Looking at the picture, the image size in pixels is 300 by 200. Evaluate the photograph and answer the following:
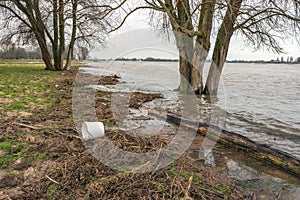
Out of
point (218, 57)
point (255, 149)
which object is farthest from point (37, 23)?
point (255, 149)

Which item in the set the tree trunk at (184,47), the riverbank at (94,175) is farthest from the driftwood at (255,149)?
the tree trunk at (184,47)

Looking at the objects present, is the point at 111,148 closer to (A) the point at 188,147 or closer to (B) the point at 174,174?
(B) the point at 174,174

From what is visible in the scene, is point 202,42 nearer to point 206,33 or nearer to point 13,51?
point 206,33

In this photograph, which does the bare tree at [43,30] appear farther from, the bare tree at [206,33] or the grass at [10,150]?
the grass at [10,150]

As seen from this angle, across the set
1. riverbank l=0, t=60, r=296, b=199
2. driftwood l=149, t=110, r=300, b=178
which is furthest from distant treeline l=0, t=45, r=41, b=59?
driftwood l=149, t=110, r=300, b=178

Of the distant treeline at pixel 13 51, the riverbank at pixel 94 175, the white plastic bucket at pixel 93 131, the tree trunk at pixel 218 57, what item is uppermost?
the distant treeline at pixel 13 51

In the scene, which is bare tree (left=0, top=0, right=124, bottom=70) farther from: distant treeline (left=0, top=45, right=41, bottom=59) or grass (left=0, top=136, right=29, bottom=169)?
grass (left=0, top=136, right=29, bottom=169)

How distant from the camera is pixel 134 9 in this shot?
1051cm

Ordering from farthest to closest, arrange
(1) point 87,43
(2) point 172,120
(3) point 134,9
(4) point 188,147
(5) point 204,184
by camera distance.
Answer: (1) point 87,43
(3) point 134,9
(2) point 172,120
(4) point 188,147
(5) point 204,184

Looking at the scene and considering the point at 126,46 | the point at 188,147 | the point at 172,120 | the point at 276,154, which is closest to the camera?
the point at 276,154

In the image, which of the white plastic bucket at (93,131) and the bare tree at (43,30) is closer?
the white plastic bucket at (93,131)

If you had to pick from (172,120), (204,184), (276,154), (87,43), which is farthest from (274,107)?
(87,43)

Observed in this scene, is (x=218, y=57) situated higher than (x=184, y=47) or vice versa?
(x=184, y=47)

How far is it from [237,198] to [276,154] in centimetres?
137
